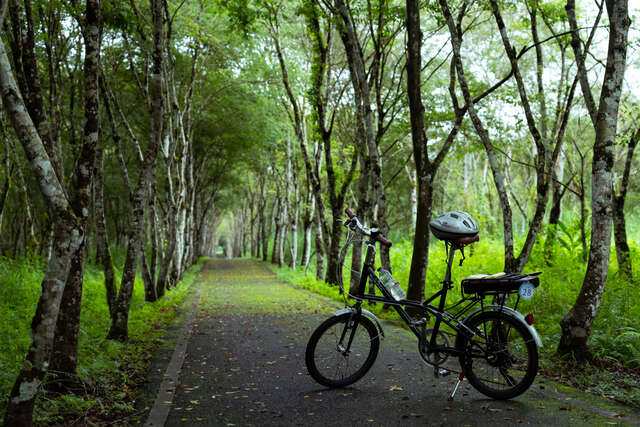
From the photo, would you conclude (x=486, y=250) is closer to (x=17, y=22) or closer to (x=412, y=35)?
(x=412, y=35)

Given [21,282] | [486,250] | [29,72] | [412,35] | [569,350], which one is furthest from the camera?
[486,250]

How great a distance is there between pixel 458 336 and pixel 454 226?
108 centimetres

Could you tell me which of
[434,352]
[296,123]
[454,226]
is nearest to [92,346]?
[434,352]

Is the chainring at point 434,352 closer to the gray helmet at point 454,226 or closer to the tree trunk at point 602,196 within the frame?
the gray helmet at point 454,226

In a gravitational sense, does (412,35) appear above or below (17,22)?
above

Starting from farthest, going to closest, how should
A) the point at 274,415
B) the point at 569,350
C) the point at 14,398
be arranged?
the point at 569,350 → the point at 274,415 → the point at 14,398

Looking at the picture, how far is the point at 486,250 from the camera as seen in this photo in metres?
15.8

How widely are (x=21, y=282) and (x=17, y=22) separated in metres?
6.34

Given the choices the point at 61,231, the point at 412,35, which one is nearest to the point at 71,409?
the point at 61,231

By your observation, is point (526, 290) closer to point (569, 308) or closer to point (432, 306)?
point (432, 306)

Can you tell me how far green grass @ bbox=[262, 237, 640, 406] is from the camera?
211 inches

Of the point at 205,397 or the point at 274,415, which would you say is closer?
the point at 274,415

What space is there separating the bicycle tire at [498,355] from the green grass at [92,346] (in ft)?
10.7

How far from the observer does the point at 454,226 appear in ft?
15.8
